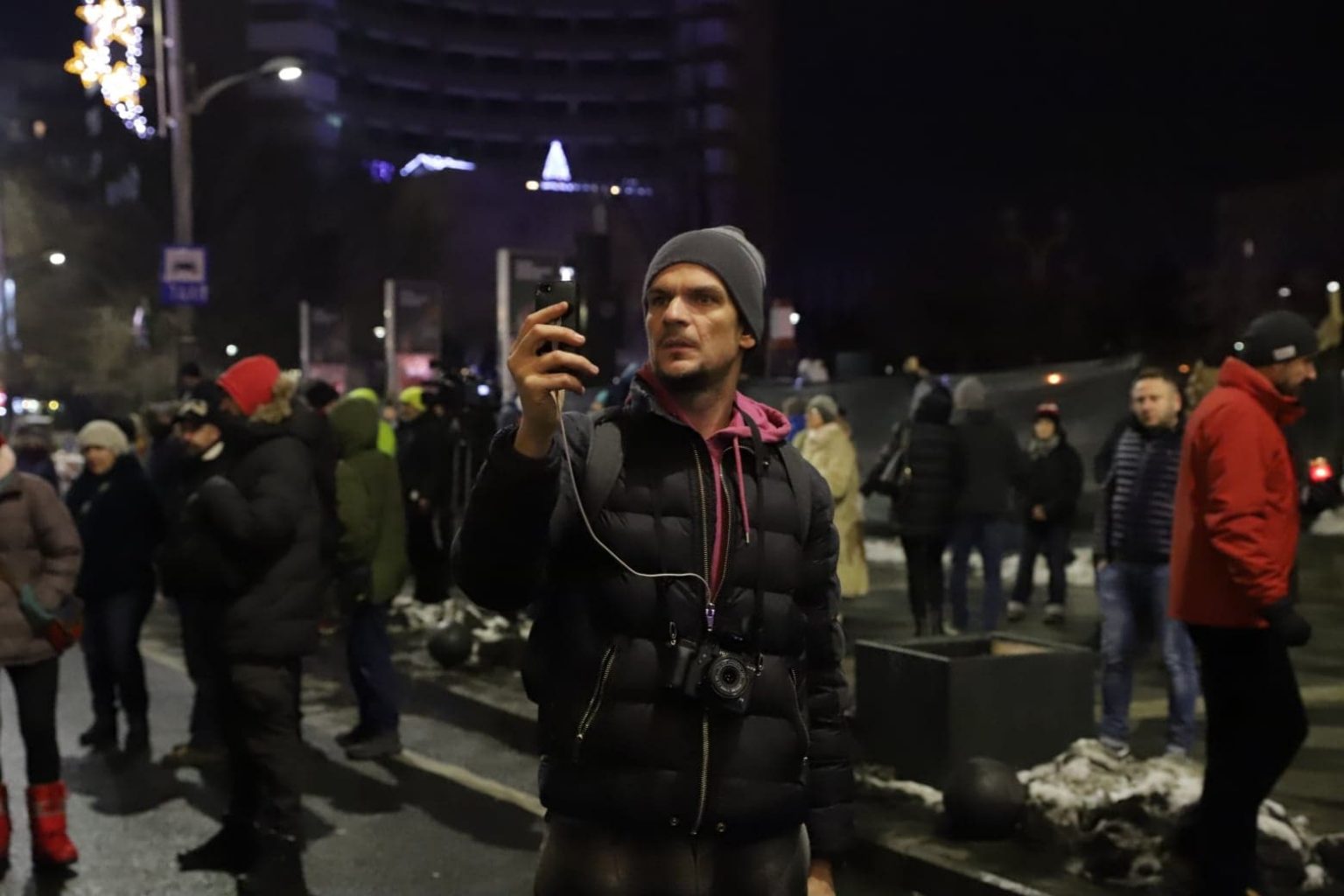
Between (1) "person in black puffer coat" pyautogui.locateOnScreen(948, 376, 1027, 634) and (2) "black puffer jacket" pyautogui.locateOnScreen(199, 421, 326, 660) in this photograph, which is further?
(1) "person in black puffer coat" pyautogui.locateOnScreen(948, 376, 1027, 634)

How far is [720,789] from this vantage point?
2.87 m

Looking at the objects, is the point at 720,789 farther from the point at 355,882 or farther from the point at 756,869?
the point at 355,882

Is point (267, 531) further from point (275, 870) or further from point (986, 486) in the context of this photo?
point (986, 486)

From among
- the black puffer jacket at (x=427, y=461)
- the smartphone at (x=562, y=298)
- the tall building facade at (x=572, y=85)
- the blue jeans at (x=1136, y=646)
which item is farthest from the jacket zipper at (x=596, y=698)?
the tall building facade at (x=572, y=85)

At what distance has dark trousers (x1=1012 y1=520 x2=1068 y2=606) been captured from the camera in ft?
41.8

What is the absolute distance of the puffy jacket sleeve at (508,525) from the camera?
268cm

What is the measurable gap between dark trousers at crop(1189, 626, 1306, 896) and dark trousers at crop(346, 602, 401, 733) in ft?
15.5

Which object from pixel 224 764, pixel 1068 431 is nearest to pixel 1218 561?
pixel 224 764

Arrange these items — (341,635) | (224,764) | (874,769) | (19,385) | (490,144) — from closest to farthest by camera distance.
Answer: (874,769)
(224,764)
(341,635)
(19,385)
(490,144)

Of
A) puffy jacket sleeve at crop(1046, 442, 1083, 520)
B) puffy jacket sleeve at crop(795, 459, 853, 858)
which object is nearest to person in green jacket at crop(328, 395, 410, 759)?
puffy jacket sleeve at crop(795, 459, 853, 858)

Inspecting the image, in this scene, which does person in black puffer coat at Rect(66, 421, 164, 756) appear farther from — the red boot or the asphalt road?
the red boot

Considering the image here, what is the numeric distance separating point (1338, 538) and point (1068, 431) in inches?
170

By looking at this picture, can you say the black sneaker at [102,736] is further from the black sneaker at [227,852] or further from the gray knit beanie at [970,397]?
the gray knit beanie at [970,397]

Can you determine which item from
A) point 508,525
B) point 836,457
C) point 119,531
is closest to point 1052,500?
point 836,457
